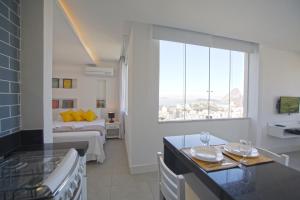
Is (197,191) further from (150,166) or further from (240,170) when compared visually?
(150,166)

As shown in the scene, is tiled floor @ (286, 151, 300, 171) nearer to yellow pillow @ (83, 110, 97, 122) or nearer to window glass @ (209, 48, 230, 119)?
window glass @ (209, 48, 230, 119)

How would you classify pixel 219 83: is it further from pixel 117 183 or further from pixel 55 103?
pixel 55 103

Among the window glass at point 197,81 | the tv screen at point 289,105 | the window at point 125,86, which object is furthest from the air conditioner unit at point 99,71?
the tv screen at point 289,105

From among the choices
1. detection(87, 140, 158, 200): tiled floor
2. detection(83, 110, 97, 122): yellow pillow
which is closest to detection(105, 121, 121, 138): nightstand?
detection(83, 110, 97, 122): yellow pillow

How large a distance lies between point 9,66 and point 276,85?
487 cm

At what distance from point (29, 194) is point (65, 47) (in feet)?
11.8

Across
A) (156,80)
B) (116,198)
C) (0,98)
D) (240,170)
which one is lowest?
(116,198)

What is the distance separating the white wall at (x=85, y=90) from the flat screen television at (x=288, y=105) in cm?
465

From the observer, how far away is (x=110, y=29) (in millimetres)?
2748

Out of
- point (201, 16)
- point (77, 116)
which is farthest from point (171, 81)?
point (77, 116)

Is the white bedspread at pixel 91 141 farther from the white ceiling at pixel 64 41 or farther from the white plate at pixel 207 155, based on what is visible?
the white plate at pixel 207 155

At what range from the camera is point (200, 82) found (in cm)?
316

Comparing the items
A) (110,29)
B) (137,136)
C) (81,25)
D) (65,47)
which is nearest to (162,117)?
(137,136)

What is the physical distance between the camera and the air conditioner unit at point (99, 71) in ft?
16.4
